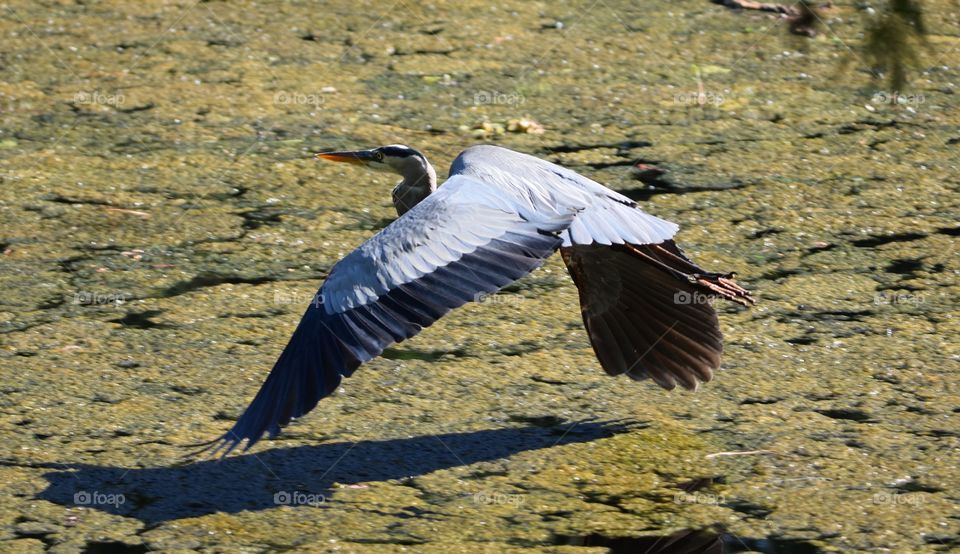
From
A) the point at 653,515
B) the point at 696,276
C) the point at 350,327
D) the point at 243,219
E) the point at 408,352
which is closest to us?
the point at 350,327

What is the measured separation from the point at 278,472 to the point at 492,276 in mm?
768

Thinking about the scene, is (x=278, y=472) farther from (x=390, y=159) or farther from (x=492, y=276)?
(x=390, y=159)

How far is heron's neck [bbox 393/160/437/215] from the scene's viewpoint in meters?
4.38

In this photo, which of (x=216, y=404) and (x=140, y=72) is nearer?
(x=216, y=404)

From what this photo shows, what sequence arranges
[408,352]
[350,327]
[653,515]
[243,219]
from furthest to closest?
[243,219] < [408,352] < [653,515] < [350,327]

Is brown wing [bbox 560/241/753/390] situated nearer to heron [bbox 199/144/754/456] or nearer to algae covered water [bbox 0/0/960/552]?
heron [bbox 199/144/754/456]

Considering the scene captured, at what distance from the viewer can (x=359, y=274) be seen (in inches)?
132

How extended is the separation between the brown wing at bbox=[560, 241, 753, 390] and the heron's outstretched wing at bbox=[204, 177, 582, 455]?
337mm

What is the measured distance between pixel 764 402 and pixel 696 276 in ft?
1.37

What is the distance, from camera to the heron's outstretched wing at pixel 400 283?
10.3ft

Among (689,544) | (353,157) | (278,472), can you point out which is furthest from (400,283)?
(353,157)

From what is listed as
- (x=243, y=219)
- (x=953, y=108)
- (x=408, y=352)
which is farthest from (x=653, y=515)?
(x=953, y=108)

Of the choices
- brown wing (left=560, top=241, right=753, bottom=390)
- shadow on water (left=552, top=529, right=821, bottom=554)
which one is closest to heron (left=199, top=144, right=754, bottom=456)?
brown wing (left=560, top=241, right=753, bottom=390)

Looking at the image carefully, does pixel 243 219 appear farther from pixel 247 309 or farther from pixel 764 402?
pixel 764 402
